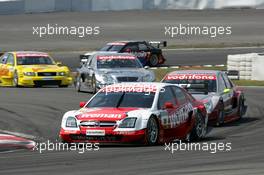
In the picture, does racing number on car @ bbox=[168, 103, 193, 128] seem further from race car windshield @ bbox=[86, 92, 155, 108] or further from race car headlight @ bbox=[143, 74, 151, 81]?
race car headlight @ bbox=[143, 74, 151, 81]

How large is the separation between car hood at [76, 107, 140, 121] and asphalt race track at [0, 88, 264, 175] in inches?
18.4

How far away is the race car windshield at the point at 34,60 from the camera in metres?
30.2

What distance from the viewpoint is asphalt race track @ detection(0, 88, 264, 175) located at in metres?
11.8

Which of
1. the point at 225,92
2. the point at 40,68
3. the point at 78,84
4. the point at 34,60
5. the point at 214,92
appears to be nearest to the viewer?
the point at 214,92

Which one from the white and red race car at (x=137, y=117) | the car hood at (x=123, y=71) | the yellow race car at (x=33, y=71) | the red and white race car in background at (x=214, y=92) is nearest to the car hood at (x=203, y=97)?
the red and white race car in background at (x=214, y=92)

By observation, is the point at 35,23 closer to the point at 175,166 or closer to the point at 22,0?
the point at 22,0

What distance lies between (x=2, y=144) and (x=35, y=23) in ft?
117

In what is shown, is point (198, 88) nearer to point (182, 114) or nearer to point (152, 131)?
point (182, 114)

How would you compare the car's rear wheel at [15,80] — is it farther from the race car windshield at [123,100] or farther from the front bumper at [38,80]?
the race car windshield at [123,100]

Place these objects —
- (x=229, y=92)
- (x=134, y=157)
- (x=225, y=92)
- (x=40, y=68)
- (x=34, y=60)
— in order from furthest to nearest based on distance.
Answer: (x=34, y=60) < (x=40, y=68) < (x=229, y=92) < (x=225, y=92) < (x=134, y=157)

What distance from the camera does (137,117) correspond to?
600 inches

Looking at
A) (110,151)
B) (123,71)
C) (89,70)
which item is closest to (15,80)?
(89,70)

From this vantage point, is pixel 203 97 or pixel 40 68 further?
pixel 40 68

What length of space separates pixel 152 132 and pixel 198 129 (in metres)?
1.53
